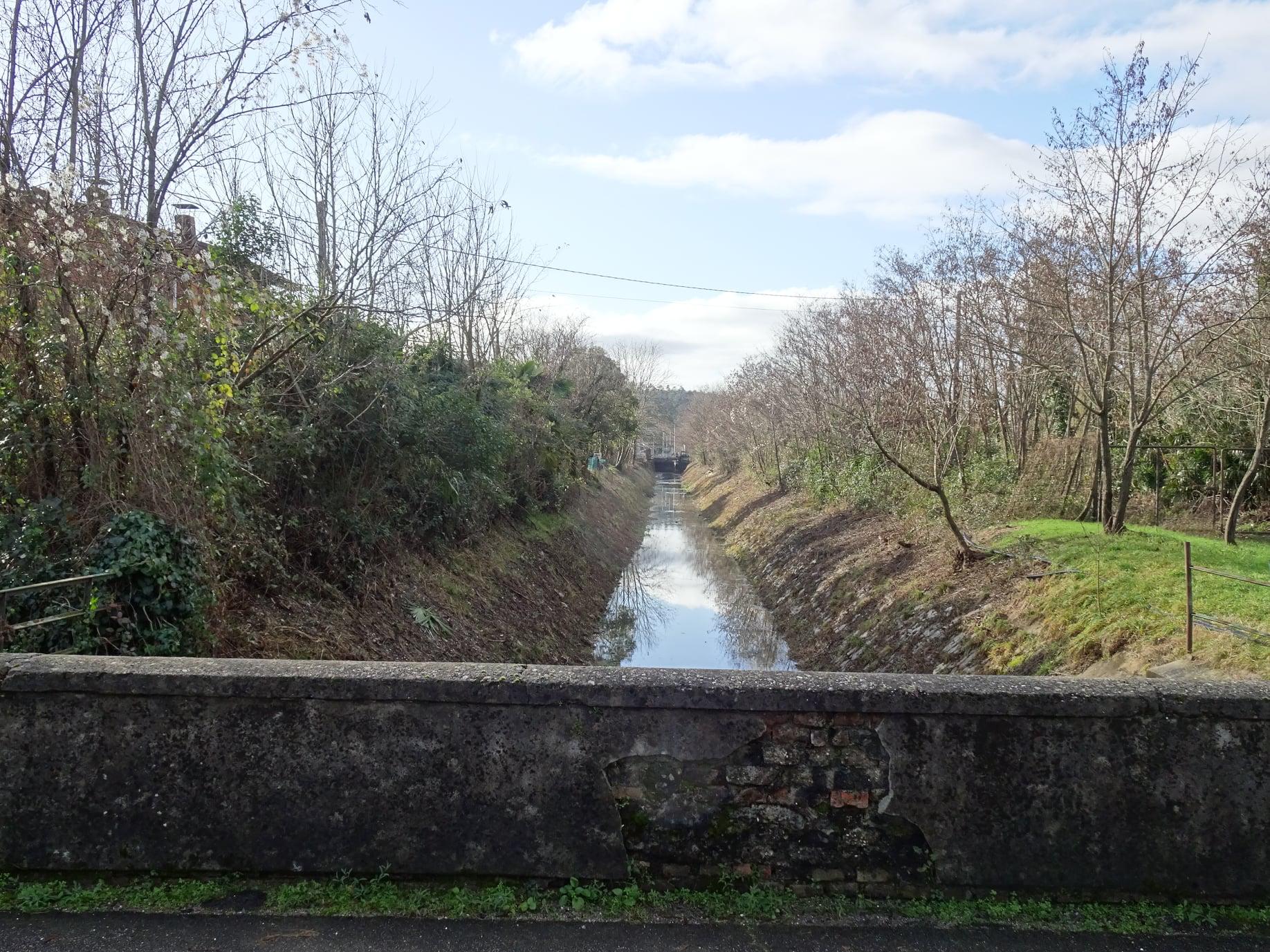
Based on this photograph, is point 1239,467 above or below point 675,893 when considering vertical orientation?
above

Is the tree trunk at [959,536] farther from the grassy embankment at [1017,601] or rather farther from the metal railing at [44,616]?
the metal railing at [44,616]

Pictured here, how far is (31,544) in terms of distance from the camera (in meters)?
5.89

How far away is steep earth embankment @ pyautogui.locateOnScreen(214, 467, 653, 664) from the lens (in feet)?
28.1

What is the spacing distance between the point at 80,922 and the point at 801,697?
2.75 m

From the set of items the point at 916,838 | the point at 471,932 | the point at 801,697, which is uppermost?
the point at 801,697

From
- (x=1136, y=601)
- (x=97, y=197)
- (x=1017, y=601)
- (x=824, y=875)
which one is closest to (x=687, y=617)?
(x=1017, y=601)

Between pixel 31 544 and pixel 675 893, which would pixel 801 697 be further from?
pixel 31 544

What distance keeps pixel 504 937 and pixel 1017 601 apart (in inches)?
387

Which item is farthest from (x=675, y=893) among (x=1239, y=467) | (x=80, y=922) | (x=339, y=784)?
(x=1239, y=467)

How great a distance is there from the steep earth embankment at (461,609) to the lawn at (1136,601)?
680 cm

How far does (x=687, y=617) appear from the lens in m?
20.1

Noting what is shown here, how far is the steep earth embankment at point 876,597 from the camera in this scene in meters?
11.5

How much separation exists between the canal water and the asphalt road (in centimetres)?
587

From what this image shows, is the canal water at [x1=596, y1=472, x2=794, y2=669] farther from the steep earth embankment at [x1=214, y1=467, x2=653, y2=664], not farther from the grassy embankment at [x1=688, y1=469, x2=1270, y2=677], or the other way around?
the grassy embankment at [x1=688, y1=469, x2=1270, y2=677]
